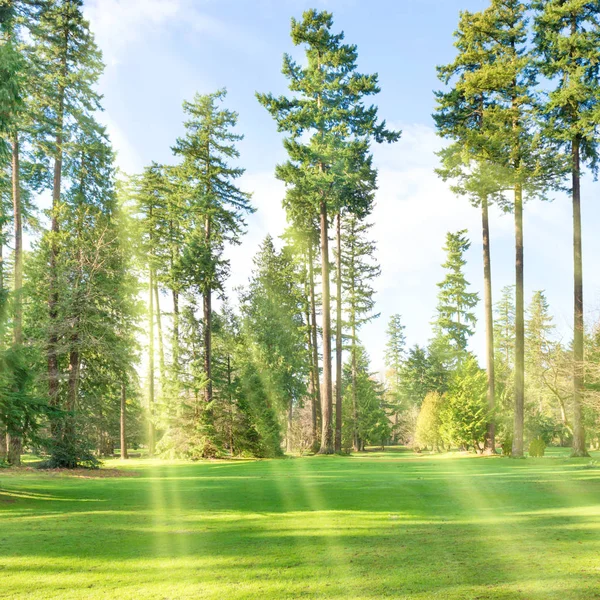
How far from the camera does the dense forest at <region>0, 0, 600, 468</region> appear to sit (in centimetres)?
2273

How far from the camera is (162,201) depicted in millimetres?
38469

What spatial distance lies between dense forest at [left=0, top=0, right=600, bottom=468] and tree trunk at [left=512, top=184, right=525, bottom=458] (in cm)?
9

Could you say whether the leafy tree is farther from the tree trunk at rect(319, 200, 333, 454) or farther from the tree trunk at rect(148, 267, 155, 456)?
the tree trunk at rect(319, 200, 333, 454)

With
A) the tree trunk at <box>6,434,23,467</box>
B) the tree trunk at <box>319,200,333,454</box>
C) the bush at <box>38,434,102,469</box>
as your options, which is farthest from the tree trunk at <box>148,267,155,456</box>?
the tree trunk at <box>6,434,23,467</box>

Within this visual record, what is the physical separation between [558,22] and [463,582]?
26.4 metres

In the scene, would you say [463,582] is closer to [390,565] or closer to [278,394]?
A: [390,565]

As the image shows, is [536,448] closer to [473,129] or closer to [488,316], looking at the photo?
[488,316]

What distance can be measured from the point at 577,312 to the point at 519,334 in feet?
8.65

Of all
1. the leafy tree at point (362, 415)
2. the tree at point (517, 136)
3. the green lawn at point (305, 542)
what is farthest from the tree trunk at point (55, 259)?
the leafy tree at point (362, 415)

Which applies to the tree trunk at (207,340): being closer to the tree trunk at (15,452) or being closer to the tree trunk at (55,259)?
the tree trunk at (55,259)

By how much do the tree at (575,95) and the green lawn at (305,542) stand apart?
39.7ft

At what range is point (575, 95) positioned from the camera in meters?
23.4

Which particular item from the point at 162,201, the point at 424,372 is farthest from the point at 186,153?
the point at 424,372

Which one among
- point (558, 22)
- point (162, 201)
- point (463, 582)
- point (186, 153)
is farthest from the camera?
point (162, 201)
